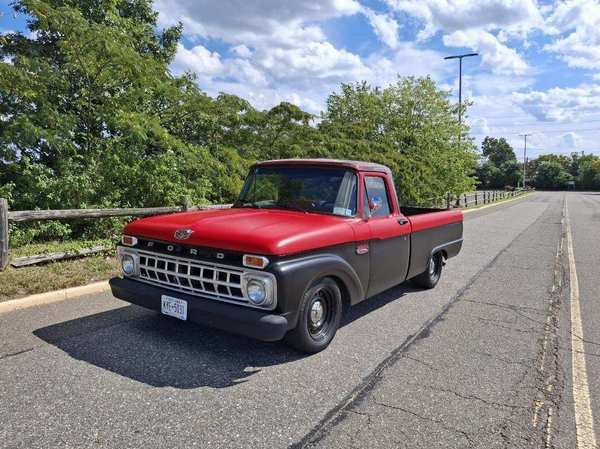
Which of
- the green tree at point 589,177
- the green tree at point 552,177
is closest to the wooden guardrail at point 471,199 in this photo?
the green tree at point 589,177

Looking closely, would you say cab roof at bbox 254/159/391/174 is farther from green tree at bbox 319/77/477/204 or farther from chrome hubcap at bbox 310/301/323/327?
Answer: green tree at bbox 319/77/477/204

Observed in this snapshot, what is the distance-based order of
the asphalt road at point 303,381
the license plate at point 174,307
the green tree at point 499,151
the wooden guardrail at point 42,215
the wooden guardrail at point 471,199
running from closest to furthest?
the asphalt road at point 303,381
the license plate at point 174,307
the wooden guardrail at point 42,215
the wooden guardrail at point 471,199
the green tree at point 499,151

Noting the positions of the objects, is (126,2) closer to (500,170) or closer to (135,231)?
(135,231)

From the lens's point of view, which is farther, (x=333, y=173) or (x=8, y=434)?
(x=333, y=173)

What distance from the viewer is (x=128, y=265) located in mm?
4492

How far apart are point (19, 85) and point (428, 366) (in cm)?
778

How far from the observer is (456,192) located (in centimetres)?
2603

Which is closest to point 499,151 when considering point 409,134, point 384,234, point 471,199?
point 471,199

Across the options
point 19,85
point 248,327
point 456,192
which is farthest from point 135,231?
point 456,192

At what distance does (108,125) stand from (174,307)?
6128 millimetres

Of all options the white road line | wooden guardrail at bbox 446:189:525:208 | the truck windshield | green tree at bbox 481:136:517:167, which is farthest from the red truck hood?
green tree at bbox 481:136:517:167

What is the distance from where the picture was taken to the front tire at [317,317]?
3.90 meters

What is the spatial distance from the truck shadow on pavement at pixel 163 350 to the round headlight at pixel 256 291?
659mm

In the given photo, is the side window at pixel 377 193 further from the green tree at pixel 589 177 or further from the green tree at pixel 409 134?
the green tree at pixel 589 177
